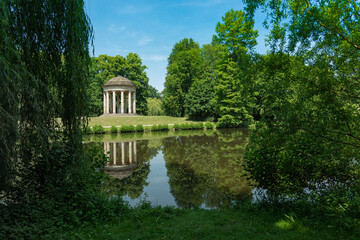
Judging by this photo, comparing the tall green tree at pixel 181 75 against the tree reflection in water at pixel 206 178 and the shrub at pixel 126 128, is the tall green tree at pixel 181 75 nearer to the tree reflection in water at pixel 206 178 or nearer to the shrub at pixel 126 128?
the shrub at pixel 126 128

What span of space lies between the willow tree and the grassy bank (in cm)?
160

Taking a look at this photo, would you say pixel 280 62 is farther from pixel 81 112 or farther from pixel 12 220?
pixel 12 220

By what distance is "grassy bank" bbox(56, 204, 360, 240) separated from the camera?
392 cm

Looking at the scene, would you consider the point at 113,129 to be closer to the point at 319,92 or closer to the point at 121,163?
the point at 121,163

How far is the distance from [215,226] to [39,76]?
4454 mm

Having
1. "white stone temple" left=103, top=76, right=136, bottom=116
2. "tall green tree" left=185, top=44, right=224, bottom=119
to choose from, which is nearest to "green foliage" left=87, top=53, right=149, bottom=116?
"white stone temple" left=103, top=76, right=136, bottom=116

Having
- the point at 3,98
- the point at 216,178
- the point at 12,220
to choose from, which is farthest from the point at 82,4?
the point at 216,178

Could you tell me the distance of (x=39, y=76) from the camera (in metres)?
4.27

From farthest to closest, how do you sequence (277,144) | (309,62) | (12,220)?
1. (277,144)
2. (309,62)
3. (12,220)

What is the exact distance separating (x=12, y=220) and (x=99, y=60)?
41824mm

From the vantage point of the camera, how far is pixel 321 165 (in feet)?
17.5

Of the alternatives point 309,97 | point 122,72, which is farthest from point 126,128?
point 309,97

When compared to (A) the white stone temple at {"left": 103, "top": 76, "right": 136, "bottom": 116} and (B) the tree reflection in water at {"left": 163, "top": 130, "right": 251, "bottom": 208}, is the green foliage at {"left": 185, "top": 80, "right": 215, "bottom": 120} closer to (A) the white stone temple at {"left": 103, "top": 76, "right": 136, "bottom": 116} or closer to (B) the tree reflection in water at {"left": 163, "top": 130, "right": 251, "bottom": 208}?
(A) the white stone temple at {"left": 103, "top": 76, "right": 136, "bottom": 116}

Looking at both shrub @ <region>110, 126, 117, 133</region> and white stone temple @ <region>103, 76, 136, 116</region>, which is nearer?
shrub @ <region>110, 126, 117, 133</region>
